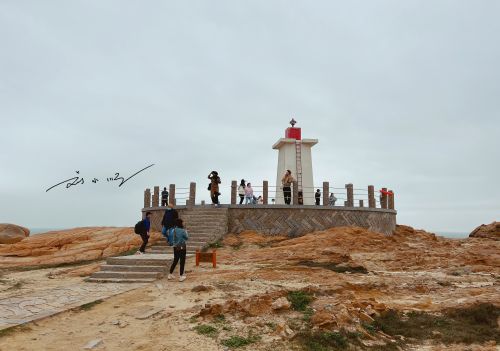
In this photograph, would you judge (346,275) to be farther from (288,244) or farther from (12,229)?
(12,229)

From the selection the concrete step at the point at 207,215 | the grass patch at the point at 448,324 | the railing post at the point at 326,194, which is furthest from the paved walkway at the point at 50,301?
the railing post at the point at 326,194

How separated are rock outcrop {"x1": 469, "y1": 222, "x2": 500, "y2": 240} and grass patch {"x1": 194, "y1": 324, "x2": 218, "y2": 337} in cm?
2201

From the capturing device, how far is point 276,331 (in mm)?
5898

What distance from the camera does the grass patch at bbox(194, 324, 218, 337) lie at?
5809 millimetres

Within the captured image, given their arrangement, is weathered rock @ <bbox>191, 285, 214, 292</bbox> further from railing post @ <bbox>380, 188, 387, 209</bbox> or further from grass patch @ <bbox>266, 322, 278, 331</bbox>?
railing post @ <bbox>380, 188, 387, 209</bbox>

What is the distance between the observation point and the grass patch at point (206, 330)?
5.81m

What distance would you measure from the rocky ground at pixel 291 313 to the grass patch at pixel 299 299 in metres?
0.02

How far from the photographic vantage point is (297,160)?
22.7m

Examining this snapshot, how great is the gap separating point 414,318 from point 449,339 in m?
0.84

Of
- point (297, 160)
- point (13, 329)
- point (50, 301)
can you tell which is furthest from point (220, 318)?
point (297, 160)

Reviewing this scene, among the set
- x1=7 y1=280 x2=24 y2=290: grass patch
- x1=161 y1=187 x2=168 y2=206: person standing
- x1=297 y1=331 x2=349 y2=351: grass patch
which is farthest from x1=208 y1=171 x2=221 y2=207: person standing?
x1=297 y1=331 x2=349 y2=351: grass patch

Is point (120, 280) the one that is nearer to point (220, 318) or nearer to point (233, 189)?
point (220, 318)

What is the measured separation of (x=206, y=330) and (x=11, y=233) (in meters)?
25.6

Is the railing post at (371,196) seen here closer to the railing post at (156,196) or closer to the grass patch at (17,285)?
the railing post at (156,196)
